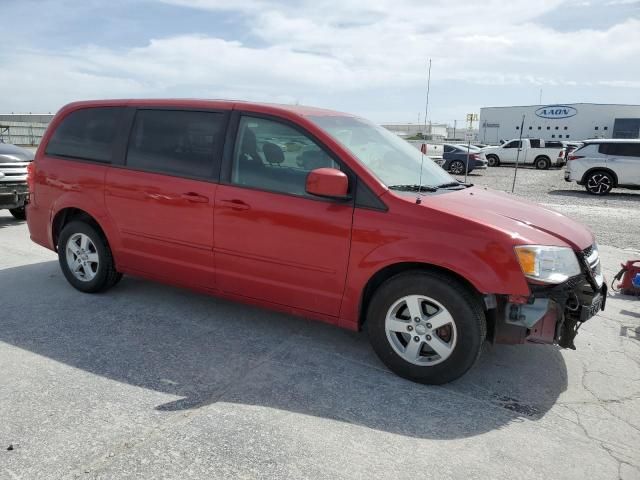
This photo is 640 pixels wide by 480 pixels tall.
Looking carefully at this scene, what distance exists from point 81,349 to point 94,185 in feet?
5.27

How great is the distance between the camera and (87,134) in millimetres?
4844

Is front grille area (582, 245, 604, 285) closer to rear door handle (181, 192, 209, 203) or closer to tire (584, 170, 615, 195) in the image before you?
rear door handle (181, 192, 209, 203)

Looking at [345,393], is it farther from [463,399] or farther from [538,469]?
[538,469]

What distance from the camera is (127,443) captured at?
267cm

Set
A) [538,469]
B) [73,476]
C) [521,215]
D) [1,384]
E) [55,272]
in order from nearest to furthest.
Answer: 1. [73,476]
2. [538,469]
3. [1,384]
4. [521,215]
5. [55,272]

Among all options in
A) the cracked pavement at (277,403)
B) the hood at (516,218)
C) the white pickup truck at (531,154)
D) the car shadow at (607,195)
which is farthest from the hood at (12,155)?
the white pickup truck at (531,154)

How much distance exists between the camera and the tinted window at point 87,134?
15.4ft

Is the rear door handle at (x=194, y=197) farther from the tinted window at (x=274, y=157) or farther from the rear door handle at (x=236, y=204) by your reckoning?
the tinted window at (x=274, y=157)

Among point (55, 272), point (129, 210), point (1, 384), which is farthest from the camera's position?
point (55, 272)

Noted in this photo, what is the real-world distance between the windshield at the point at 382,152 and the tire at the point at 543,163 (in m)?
26.3

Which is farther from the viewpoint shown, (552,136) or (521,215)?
(552,136)

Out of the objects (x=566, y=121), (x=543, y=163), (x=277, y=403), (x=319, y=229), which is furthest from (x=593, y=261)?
(x=566, y=121)

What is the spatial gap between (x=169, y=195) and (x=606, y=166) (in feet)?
50.7

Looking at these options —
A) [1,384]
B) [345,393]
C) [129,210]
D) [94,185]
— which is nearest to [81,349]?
[1,384]
